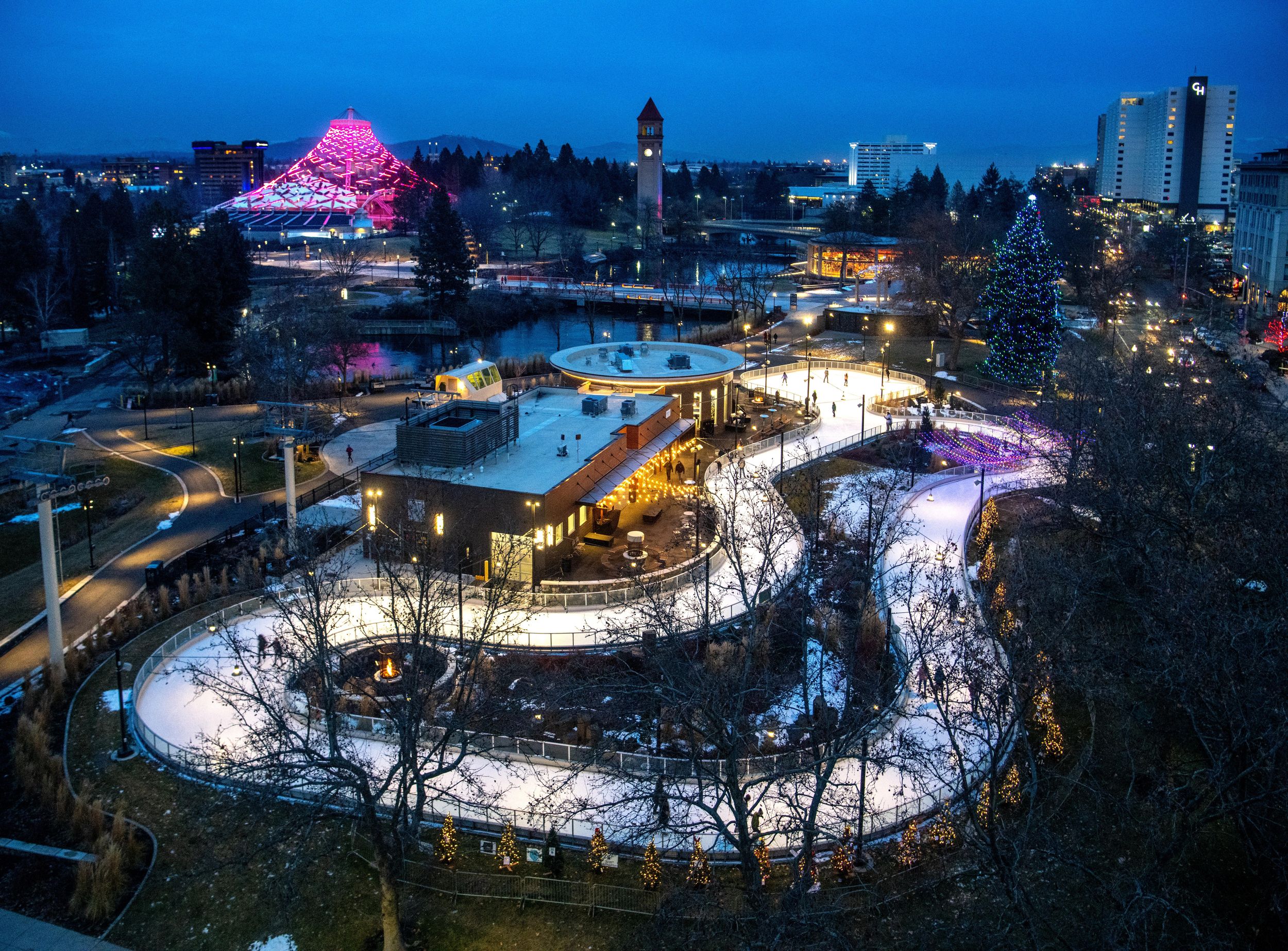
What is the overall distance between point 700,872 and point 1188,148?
507 feet

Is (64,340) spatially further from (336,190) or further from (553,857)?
(336,190)

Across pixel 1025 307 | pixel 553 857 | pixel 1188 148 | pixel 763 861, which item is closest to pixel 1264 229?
pixel 1025 307

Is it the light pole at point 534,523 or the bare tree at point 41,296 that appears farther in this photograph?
the bare tree at point 41,296

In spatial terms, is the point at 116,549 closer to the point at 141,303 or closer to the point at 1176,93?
the point at 141,303

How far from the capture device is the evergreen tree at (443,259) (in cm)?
6234

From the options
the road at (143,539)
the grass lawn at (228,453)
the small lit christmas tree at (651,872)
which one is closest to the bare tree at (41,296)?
the road at (143,539)

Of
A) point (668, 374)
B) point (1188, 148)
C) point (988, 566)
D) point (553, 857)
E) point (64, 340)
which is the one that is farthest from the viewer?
point (1188, 148)

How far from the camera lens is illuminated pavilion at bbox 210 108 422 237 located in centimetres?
10694

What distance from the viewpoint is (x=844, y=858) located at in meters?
13.4

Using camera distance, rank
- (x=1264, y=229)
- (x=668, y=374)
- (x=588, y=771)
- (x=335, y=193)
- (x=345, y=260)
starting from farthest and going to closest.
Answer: (x=335, y=193), (x=345, y=260), (x=1264, y=229), (x=668, y=374), (x=588, y=771)

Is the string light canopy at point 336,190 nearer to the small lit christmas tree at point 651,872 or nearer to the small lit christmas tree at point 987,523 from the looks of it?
the small lit christmas tree at point 987,523

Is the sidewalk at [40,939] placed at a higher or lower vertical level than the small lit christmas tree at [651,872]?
lower

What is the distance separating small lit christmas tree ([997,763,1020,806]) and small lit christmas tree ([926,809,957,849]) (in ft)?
3.33

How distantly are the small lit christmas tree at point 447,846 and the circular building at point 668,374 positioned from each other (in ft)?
69.1
